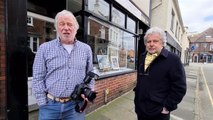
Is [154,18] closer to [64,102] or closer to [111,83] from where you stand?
[111,83]

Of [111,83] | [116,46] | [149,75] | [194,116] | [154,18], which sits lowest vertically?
[194,116]

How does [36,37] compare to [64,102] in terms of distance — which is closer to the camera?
[64,102]

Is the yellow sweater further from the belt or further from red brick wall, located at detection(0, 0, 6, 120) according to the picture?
red brick wall, located at detection(0, 0, 6, 120)

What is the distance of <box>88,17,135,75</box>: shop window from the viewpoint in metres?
5.13

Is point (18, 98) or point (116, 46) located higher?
point (116, 46)

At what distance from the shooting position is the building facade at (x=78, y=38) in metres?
2.51

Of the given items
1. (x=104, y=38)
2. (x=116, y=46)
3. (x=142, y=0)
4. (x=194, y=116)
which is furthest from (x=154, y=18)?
(x=194, y=116)

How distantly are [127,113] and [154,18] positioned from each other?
8.13 m

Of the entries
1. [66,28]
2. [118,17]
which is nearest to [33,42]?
[66,28]

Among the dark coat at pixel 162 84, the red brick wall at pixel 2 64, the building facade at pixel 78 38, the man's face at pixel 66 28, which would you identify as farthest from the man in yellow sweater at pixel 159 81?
the red brick wall at pixel 2 64

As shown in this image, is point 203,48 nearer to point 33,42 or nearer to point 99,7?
point 99,7

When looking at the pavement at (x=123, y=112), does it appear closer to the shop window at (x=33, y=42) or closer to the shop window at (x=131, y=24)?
the shop window at (x=33, y=42)

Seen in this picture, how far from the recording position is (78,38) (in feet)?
14.6

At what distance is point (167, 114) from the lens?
8.06ft
